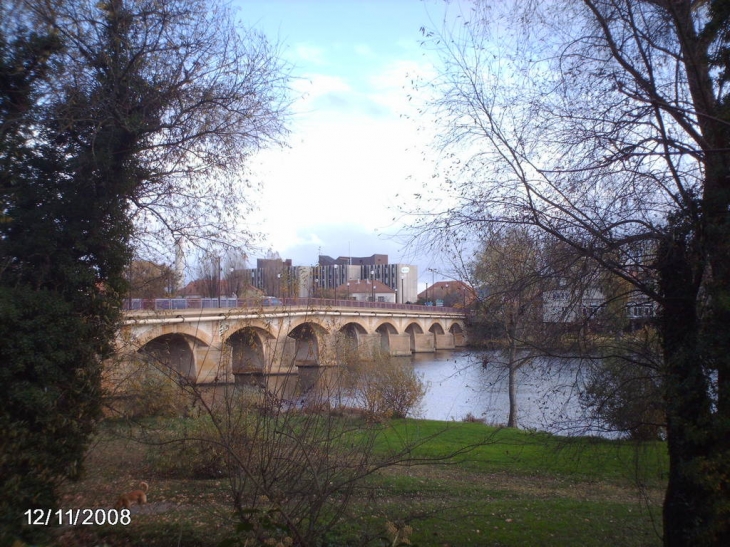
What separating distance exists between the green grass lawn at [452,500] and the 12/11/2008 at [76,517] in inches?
8.4

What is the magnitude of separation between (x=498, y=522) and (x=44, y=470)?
5723mm

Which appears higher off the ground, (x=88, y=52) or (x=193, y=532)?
(x=88, y=52)

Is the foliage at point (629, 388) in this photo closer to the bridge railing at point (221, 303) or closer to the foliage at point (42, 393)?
the bridge railing at point (221, 303)

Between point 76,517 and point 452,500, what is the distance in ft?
19.2

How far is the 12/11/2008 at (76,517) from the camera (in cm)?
557

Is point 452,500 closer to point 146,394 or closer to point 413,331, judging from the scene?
point 146,394

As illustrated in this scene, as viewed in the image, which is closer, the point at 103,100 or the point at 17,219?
the point at 17,219

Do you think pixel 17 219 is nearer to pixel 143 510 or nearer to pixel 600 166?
pixel 143 510

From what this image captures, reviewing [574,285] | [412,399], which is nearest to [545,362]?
[574,285]

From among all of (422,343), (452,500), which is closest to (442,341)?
(422,343)

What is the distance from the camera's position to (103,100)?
30.8 ft

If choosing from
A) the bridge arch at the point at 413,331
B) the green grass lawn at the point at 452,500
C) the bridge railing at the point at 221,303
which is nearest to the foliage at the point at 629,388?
the green grass lawn at the point at 452,500

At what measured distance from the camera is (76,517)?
6191 millimetres

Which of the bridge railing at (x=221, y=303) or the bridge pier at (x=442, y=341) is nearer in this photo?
the bridge railing at (x=221, y=303)
